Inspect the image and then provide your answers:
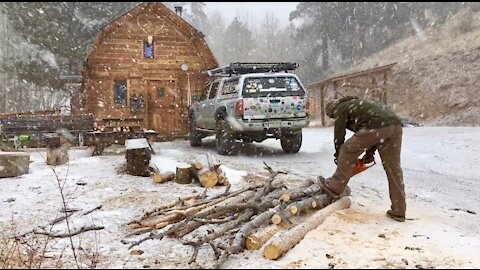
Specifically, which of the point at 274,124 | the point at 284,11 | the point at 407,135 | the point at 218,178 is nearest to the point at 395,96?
the point at 407,135

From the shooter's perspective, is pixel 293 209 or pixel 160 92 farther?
pixel 160 92

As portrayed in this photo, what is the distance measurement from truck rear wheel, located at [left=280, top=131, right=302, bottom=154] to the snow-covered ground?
0.33 meters

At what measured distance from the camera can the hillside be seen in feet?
75.4

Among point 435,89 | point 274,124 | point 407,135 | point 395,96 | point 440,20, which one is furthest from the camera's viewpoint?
point 440,20

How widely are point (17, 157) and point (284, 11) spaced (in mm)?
93001

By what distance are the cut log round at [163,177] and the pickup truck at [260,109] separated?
3.12 meters

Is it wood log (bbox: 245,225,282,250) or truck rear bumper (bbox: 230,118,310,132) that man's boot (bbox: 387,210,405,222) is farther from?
truck rear bumper (bbox: 230,118,310,132)

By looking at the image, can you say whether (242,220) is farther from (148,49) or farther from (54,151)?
(148,49)

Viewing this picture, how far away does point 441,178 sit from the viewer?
8.93 meters

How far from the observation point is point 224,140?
37.3 ft

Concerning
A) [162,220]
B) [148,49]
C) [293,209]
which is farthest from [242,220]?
[148,49]

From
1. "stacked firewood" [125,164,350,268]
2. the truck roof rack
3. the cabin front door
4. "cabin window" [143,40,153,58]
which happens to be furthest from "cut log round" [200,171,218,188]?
"cabin window" [143,40,153,58]

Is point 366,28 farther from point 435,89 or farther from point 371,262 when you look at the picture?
point 371,262

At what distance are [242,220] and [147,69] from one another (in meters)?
14.0
